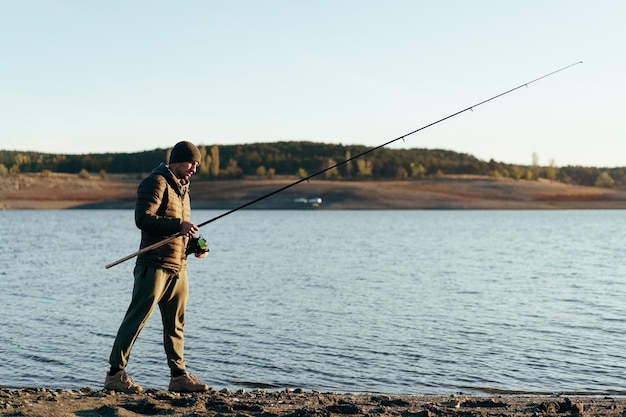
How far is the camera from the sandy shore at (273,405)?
6.16 meters

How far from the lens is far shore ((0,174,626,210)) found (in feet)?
324

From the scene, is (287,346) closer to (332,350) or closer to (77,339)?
(332,350)

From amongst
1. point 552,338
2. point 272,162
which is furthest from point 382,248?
point 272,162

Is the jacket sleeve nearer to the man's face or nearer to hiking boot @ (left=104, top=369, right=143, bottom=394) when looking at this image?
the man's face

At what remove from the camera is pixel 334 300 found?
1544 centimetres

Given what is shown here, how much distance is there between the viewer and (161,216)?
6793 millimetres

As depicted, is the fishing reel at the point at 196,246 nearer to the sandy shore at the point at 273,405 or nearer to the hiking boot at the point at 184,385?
the hiking boot at the point at 184,385

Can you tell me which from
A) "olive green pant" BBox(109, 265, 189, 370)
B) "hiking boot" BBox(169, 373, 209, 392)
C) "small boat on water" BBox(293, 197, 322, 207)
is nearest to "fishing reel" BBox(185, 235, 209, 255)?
"olive green pant" BBox(109, 265, 189, 370)

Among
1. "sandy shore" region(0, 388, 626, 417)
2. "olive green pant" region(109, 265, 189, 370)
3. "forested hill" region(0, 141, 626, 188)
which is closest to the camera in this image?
"sandy shore" region(0, 388, 626, 417)

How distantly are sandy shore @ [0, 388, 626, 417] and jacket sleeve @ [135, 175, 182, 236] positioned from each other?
136 cm

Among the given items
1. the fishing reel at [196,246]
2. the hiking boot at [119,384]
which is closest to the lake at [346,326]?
the hiking boot at [119,384]

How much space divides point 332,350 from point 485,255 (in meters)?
19.0

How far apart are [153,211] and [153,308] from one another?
0.82 metres

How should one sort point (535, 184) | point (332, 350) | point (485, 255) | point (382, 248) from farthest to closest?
1. point (535, 184)
2. point (382, 248)
3. point (485, 255)
4. point (332, 350)
